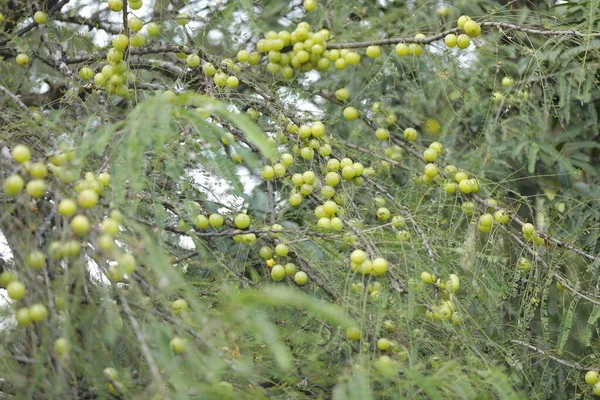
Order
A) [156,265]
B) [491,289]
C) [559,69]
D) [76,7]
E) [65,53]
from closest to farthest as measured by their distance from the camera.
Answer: [156,265]
[491,289]
[65,53]
[76,7]
[559,69]

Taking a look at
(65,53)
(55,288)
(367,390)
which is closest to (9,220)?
(55,288)

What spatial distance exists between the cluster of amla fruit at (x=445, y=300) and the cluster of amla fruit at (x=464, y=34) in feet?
1.85

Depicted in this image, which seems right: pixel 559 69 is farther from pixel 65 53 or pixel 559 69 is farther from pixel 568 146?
pixel 65 53

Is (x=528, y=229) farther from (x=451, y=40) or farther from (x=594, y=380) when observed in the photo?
(x=451, y=40)

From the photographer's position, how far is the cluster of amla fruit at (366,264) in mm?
1249

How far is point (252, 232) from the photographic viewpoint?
4.50ft

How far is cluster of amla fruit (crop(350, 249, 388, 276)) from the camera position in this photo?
1.25 meters

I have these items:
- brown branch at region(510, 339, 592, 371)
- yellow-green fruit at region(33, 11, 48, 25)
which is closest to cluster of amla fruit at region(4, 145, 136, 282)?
yellow-green fruit at region(33, 11, 48, 25)

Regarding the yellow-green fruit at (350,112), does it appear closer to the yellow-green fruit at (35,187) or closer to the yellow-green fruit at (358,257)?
the yellow-green fruit at (358,257)

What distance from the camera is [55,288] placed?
41.7 inches

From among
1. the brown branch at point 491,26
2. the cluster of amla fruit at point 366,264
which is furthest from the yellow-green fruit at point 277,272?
the brown branch at point 491,26

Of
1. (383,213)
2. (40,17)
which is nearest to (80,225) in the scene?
(383,213)

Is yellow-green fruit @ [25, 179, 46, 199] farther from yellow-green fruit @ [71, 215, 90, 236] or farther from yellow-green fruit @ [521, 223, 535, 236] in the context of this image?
yellow-green fruit @ [521, 223, 535, 236]

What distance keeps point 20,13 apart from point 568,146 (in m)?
1.82
